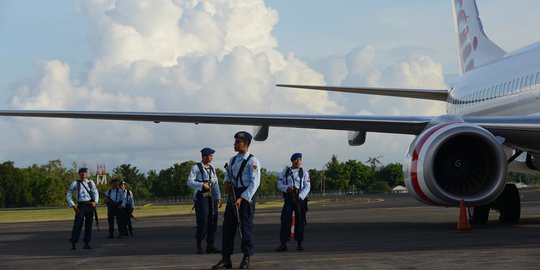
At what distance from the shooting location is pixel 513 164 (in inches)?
779

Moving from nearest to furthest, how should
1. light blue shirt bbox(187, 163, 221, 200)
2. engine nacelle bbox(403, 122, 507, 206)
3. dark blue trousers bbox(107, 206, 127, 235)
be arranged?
1. light blue shirt bbox(187, 163, 221, 200)
2. engine nacelle bbox(403, 122, 507, 206)
3. dark blue trousers bbox(107, 206, 127, 235)

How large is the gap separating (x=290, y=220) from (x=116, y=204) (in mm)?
8453

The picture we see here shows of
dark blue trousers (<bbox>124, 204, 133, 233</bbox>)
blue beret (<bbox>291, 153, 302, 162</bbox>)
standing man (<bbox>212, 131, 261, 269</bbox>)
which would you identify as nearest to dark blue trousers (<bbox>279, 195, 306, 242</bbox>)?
blue beret (<bbox>291, 153, 302, 162</bbox>)

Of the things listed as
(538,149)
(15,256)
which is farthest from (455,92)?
(15,256)

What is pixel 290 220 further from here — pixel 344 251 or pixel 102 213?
pixel 102 213

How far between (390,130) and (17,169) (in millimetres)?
105897

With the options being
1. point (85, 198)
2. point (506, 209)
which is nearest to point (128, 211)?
point (85, 198)

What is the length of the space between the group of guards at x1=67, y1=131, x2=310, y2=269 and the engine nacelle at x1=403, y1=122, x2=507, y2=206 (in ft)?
6.38

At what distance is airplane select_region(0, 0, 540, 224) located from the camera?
621 inches

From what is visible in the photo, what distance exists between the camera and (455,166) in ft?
53.5

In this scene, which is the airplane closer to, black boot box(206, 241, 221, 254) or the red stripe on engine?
the red stripe on engine

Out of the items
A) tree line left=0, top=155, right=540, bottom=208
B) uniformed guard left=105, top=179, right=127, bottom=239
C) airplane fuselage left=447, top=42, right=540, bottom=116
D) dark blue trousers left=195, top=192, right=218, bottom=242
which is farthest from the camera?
tree line left=0, top=155, right=540, bottom=208

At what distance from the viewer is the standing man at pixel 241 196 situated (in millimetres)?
11734

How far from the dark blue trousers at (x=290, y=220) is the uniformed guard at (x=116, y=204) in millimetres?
7209
